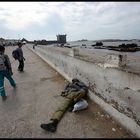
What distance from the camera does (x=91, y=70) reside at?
220 inches

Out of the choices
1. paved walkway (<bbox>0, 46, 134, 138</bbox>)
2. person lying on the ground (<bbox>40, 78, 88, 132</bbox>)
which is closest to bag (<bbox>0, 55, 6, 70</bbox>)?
paved walkway (<bbox>0, 46, 134, 138</bbox>)

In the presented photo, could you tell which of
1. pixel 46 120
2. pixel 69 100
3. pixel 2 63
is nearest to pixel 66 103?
pixel 69 100

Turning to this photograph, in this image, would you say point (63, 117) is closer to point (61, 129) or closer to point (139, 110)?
point (61, 129)

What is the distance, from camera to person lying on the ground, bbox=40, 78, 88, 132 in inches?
167

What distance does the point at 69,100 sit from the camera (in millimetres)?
5371

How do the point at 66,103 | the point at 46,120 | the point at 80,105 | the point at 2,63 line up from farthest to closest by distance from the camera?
the point at 2,63 < the point at 66,103 < the point at 80,105 < the point at 46,120

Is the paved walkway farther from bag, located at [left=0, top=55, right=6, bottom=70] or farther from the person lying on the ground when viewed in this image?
bag, located at [left=0, top=55, right=6, bottom=70]

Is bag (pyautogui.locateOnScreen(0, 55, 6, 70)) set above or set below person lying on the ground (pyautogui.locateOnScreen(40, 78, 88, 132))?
above

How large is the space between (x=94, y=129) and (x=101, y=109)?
1.07 m

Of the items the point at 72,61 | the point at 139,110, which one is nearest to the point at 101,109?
the point at 139,110

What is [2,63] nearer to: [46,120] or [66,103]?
[66,103]

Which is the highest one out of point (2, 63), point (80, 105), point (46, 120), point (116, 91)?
point (2, 63)

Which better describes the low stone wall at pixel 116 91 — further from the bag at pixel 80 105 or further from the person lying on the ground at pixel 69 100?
the bag at pixel 80 105

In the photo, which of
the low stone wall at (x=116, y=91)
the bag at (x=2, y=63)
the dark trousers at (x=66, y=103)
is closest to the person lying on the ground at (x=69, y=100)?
the dark trousers at (x=66, y=103)
